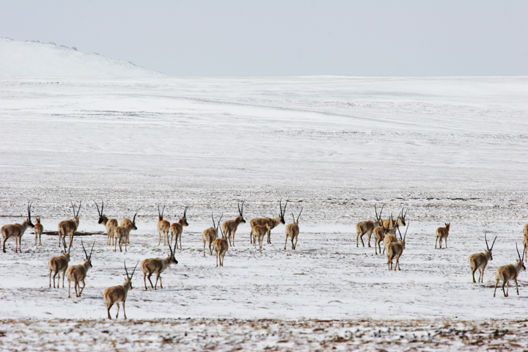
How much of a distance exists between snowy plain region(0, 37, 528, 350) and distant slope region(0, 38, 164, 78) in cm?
6686

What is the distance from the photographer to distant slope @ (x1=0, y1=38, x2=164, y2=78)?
140m

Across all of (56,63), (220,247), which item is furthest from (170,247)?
(56,63)

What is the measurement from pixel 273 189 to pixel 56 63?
5443 inches

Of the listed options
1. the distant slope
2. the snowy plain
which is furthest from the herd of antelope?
the distant slope

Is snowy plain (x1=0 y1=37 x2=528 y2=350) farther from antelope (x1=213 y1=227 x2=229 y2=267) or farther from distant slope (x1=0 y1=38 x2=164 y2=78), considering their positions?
distant slope (x1=0 y1=38 x2=164 y2=78)

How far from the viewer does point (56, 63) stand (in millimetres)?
149750

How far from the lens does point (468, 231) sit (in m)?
17.8

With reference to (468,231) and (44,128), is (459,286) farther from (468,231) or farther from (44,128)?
(44,128)

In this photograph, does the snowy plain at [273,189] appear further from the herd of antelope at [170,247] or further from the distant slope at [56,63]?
the distant slope at [56,63]

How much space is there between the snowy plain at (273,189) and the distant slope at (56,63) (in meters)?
66.9

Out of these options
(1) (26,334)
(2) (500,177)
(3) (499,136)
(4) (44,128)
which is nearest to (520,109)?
(3) (499,136)

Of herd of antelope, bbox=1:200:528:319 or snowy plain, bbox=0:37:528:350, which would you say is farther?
snowy plain, bbox=0:37:528:350

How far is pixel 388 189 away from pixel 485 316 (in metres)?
19.0

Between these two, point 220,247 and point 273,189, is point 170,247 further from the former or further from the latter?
point 273,189
